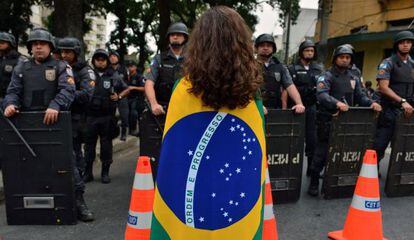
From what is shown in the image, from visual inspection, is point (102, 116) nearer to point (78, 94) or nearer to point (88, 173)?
point (88, 173)

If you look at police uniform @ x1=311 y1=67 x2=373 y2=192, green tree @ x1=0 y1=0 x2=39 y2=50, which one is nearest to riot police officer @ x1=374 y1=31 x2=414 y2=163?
police uniform @ x1=311 y1=67 x2=373 y2=192

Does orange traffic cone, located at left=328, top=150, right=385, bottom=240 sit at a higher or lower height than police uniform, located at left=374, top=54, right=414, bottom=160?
lower

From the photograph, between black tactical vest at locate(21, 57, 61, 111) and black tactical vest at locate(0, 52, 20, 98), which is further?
black tactical vest at locate(0, 52, 20, 98)

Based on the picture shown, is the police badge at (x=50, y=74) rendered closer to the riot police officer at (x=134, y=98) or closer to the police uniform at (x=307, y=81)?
the police uniform at (x=307, y=81)

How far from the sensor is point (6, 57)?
5.87m

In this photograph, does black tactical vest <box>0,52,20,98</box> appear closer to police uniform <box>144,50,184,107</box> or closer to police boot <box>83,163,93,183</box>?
police boot <box>83,163,93,183</box>

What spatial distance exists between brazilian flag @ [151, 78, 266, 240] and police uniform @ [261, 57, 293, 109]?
3.33m

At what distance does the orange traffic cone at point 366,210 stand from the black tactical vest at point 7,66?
4813mm

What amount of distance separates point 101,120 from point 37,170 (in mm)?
1946

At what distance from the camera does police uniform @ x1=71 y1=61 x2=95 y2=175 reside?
4.62m

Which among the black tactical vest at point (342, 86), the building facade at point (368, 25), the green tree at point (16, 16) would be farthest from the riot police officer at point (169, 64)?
the green tree at point (16, 16)

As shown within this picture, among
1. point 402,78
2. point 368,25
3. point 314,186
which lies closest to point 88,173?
point 314,186

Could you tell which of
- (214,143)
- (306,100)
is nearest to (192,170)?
(214,143)

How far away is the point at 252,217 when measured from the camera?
1.97 meters
